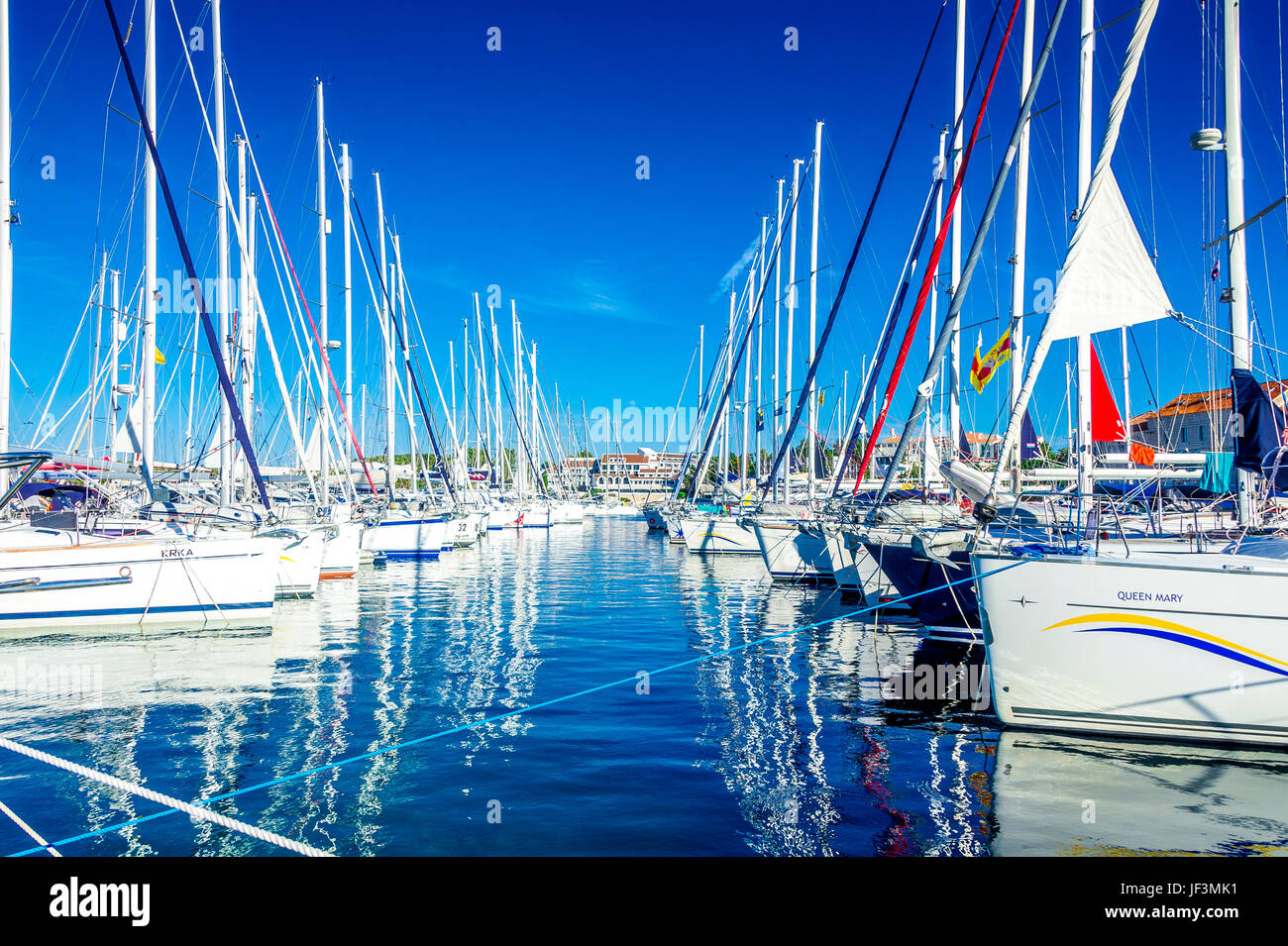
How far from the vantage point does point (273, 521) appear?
66.3 feet

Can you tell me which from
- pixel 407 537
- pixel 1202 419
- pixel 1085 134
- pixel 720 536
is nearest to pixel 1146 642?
pixel 1085 134

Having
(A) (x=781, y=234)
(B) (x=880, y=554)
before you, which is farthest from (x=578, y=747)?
(A) (x=781, y=234)

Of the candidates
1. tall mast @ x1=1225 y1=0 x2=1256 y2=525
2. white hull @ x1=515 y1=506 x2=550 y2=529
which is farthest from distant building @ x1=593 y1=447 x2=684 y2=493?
tall mast @ x1=1225 y1=0 x2=1256 y2=525

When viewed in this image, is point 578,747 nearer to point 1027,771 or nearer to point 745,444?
point 1027,771

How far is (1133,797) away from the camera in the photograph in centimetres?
781

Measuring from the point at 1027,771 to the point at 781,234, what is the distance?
101ft

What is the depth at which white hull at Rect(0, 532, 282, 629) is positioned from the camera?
15.6 m

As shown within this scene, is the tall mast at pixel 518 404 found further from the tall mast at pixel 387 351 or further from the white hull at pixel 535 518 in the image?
the tall mast at pixel 387 351

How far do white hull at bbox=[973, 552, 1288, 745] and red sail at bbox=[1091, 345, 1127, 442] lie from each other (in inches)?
217

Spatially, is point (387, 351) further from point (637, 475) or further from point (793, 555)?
point (637, 475)

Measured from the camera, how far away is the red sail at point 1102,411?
14492 millimetres

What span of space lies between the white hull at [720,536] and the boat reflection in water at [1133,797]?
1007 inches

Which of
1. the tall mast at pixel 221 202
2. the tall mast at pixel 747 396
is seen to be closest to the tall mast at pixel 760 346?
the tall mast at pixel 747 396

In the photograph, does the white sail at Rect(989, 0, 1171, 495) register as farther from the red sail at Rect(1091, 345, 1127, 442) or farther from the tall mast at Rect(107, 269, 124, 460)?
the tall mast at Rect(107, 269, 124, 460)
